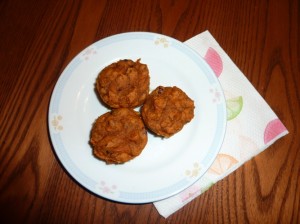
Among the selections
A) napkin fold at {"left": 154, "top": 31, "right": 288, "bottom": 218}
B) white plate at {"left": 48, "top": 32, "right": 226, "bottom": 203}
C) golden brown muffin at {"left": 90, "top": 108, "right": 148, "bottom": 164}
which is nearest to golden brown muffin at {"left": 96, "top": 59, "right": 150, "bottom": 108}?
golden brown muffin at {"left": 90, "top": 108, "right": 148, "bottom": 164}

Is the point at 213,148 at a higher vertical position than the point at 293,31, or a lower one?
lower

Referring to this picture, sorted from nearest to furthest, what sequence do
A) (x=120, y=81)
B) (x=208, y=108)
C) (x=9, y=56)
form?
(x=120, y=81)
(x=208, y=108)
(x=9, y=56)

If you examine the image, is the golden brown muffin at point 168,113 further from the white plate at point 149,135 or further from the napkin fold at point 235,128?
the napkin fold at point 235,128

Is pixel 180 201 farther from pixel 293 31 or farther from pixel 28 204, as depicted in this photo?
pixel 293 31

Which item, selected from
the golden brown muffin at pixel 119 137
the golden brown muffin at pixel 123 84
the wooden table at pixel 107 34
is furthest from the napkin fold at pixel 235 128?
the golden brown muffin at pixel 123 84

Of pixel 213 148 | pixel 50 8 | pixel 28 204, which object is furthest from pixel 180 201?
pixel 50 8

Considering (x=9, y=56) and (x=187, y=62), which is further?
(x=9, y=56)

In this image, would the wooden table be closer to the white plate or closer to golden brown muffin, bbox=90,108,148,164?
the white plate
